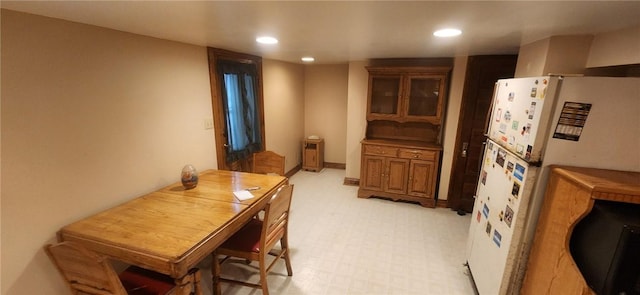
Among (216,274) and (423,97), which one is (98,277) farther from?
(423,97)

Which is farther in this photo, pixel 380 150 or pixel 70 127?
pixel 380 150

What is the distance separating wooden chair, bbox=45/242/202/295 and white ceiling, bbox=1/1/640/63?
1171 millimetres

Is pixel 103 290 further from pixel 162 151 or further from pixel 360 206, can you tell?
pixel 360 206

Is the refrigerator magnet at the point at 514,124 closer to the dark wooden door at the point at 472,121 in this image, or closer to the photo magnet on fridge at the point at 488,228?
the photo magnet on fridge at the point at 488,228

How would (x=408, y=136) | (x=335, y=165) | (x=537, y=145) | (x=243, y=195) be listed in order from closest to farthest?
(x=537, y=145), (x=243, y=195), (x=408, y=136), (x=335, y=165)

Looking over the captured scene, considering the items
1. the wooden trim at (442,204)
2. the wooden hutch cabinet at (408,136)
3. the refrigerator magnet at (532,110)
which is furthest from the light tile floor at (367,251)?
the refrigerator magnet at (532,110)

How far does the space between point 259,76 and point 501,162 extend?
2.93 meters

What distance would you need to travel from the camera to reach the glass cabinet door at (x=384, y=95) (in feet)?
12.1

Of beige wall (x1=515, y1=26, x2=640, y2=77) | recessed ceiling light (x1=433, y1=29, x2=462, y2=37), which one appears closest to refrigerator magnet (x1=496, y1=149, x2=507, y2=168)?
beige wall (x1=515, y1=26, x2=640, y2=77)

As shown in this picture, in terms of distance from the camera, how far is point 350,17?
140 cm

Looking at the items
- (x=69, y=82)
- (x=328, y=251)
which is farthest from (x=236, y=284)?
(x=69, y=82)

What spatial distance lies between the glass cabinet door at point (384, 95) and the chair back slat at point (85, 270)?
3.34m

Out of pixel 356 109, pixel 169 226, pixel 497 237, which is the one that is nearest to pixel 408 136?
pixel 356 109

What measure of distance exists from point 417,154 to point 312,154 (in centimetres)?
209
